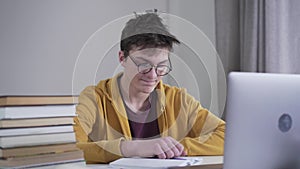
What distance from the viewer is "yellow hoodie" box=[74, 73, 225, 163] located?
50.9 inches

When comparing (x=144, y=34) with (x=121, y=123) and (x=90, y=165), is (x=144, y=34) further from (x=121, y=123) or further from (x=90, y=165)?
(x=90, y=165)

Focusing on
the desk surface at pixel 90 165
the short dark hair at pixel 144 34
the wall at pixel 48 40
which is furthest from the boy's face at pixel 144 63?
the desk surface at pixel 90 165

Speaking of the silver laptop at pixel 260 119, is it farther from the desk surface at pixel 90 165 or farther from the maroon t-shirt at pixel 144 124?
the maroon t-shirt at pixel 144 124

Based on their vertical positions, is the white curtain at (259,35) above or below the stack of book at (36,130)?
above

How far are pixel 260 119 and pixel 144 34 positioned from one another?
0.66m

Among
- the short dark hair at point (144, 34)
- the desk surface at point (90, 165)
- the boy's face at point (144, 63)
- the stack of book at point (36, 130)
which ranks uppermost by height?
the short dark hair at point (144, 34)

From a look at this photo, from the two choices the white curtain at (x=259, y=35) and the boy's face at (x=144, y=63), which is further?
the white curtain at (x=259, y=35)

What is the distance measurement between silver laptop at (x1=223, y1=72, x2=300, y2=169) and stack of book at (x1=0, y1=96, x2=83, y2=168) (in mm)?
462

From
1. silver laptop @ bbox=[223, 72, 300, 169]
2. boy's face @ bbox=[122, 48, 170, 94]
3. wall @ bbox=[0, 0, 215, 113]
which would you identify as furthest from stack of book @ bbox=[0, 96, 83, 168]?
wall @ bbox=[0, 0, 215, 113]

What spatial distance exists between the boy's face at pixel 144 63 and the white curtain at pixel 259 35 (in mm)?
758

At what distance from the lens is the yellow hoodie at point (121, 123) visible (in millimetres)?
1293

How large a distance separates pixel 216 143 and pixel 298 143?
0.55 m

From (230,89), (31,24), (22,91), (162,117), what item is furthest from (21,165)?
(31,24)

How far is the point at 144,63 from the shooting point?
4.60 ft
